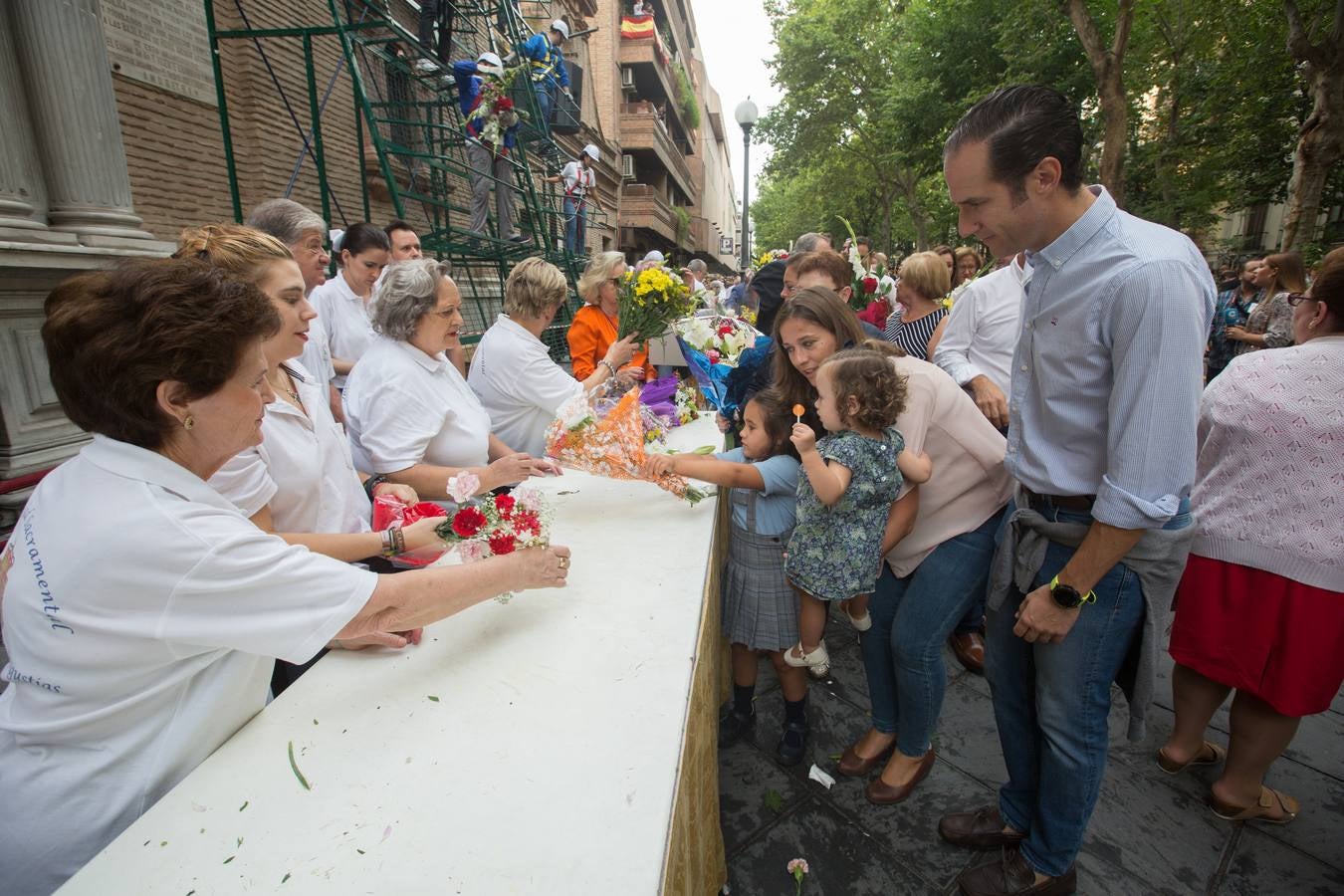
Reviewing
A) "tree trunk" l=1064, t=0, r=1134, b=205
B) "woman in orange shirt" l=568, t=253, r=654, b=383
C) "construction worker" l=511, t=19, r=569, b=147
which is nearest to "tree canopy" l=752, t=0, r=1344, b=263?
"tree trunk" l=1064, t=0, r=1134, b=205

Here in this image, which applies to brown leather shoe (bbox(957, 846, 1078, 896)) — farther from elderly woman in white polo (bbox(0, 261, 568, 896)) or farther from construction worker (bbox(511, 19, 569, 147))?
construction worker (bbox(511, 19, 569, 147))

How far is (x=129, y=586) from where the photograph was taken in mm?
1039

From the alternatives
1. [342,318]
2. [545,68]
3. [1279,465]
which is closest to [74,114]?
[342,318]

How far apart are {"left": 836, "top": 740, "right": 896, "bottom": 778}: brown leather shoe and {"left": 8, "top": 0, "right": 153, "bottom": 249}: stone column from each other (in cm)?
474

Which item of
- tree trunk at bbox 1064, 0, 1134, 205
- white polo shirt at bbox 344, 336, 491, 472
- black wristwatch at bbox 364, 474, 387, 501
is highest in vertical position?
tree trunk at bbox 1064, 0, 1134, 205

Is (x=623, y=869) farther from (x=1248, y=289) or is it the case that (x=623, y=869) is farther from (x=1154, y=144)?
(x=1154, y=144)

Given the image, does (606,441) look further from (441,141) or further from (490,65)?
(441,141)

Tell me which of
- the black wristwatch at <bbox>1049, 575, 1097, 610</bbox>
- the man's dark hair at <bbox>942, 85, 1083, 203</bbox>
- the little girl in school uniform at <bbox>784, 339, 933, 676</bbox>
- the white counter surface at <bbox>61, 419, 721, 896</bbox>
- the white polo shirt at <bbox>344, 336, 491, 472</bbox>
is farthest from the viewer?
the white polo shirt at <bbox>344, 336, 491, 472</bbox>

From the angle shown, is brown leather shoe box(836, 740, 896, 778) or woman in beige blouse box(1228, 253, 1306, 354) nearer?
brown leather shoe box(836, 740, 896, 778)

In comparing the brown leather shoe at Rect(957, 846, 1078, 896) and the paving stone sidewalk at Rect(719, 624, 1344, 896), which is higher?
the brown leather shoe at Rect(957, 846, 1078, 896)

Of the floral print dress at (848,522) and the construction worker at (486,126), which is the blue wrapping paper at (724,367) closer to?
the floral print dress at (848,522)

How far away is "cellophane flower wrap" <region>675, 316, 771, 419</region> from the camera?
315 cm

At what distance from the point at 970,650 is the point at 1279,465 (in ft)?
5.37

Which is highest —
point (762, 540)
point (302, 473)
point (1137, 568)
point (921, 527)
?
point (302, 473)
